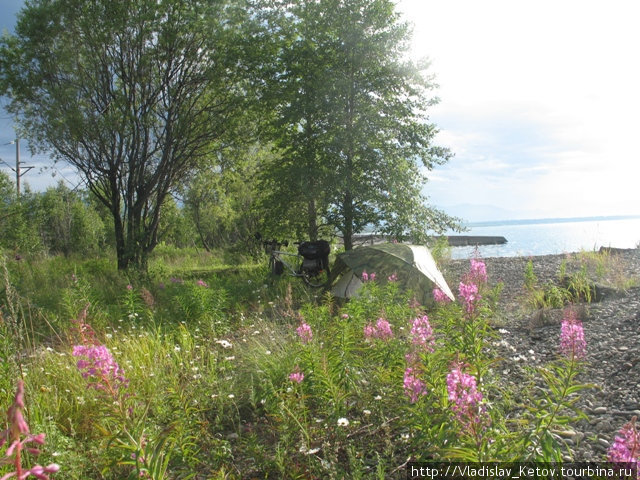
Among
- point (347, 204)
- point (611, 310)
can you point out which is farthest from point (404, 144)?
point (611, 310)

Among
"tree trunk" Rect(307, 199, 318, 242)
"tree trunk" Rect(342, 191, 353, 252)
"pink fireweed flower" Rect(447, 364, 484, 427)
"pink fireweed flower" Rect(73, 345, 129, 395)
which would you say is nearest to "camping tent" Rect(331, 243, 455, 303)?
"tree trunk" Rect(342, 191, 353, 252)

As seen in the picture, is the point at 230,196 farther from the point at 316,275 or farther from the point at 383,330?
the point at 383,330

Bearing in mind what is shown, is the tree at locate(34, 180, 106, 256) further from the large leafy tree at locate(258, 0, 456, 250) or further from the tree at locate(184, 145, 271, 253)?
the large leafy tree at locate(258, 0, 456, 250)

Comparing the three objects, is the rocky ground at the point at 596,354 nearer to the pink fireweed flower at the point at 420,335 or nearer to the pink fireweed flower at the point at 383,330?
the pink fireweed flower at the point at 420,335

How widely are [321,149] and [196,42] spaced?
21.7 feet

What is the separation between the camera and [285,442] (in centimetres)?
294

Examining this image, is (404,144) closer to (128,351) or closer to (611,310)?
(611,310)

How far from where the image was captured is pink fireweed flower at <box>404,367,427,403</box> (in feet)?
8.34

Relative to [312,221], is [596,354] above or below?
below

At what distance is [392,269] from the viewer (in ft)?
27.4

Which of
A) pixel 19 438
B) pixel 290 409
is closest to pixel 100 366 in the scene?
pixel 19 438

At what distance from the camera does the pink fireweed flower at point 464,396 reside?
216 cm

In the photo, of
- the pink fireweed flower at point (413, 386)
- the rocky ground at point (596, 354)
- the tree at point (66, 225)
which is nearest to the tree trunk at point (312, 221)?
the rocky ground at point (596, 354)

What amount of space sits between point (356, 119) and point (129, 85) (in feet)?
27.8
